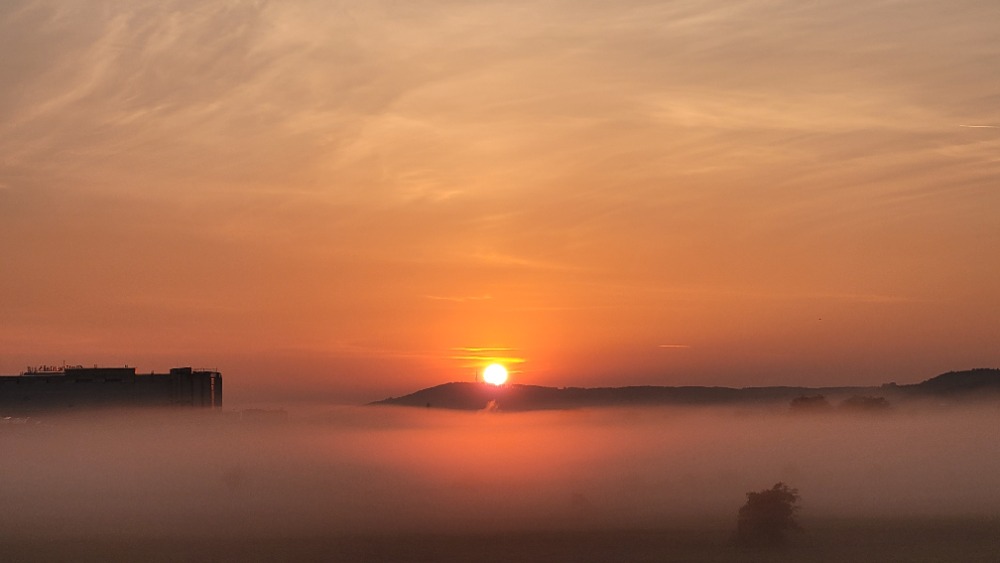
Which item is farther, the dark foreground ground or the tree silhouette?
the tree silhouette

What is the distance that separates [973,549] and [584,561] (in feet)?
141

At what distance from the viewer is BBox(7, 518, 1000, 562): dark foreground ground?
150 metres

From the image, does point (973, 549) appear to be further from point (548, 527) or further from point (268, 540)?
point (268, 540)

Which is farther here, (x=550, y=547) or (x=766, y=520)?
(x=766, y=520)

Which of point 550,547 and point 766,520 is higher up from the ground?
point 766,520

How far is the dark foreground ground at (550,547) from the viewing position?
15025 centimetres

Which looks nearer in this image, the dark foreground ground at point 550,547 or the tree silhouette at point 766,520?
the dark foreground ground at point 550,547

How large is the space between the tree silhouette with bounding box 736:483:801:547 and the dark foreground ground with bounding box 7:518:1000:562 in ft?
6.49

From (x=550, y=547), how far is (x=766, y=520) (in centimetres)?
2755

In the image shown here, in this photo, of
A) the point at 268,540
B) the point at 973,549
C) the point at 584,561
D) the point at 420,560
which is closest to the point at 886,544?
the point at 973,549

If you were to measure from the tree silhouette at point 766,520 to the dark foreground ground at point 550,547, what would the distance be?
6.49 ft

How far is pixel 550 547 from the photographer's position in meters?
160

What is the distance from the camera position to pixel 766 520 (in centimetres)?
16975

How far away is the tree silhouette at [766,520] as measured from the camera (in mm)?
167500
